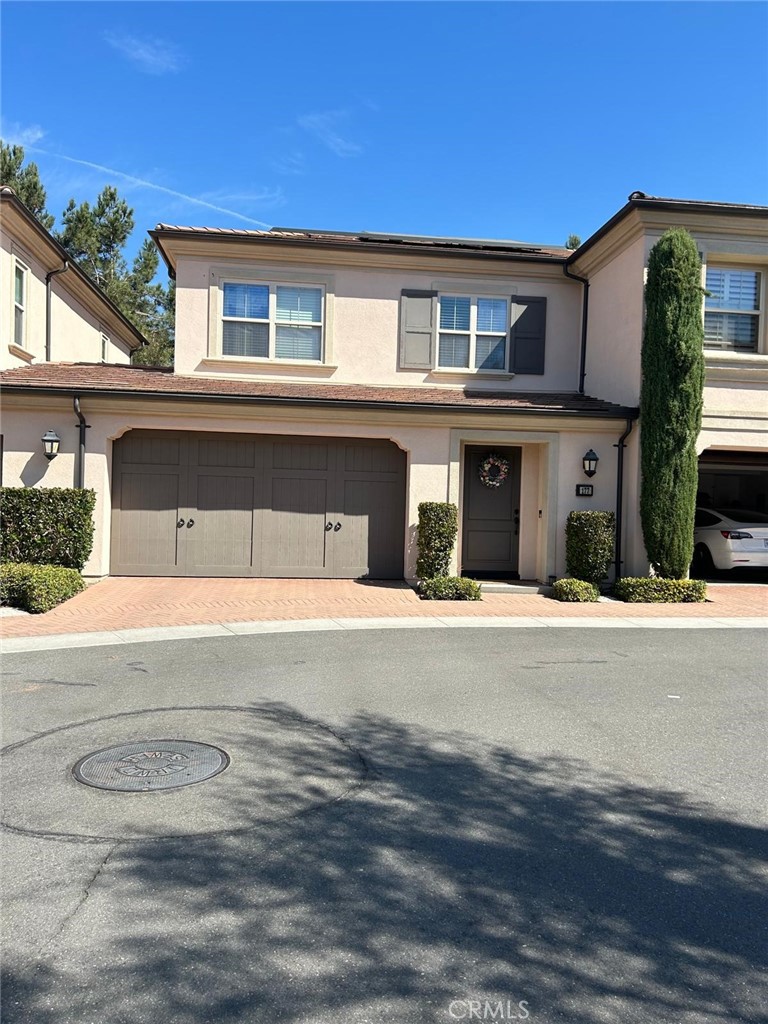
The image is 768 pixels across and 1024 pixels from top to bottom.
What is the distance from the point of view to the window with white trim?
15.2 metres

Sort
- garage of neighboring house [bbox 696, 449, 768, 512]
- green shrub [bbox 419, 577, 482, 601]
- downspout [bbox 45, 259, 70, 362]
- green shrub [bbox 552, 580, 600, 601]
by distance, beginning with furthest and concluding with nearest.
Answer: garage of neighboring house [bbox 696, 449, 768, 512] < downspout [bbox 45, 259, 70, 362] < green shrub [bbox 552, 580, 600, 601] < green shrub [bbox 419, 577, 482, 601]

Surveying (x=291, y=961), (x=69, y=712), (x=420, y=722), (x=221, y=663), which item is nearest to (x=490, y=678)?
(x=420, y=722)

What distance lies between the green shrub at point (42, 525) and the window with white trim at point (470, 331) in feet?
24.9

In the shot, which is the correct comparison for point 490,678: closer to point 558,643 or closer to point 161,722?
point 558,643

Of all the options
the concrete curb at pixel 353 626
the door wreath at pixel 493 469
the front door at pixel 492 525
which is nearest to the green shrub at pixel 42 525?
the concrete curb at pixel 353 626

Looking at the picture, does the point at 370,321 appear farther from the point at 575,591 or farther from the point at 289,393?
the point at 575,591

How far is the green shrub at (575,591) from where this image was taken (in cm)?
1247

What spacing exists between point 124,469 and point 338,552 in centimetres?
419

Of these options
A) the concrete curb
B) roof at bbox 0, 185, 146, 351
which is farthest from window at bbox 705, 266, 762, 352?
roof at bbox 0, 185, 146, 351

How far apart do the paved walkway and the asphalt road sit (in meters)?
2.72

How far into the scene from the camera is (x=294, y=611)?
1079 centimetres

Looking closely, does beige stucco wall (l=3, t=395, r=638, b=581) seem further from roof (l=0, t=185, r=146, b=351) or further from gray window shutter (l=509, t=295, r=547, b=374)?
roof (l=0, t=185, r=146, b=351)

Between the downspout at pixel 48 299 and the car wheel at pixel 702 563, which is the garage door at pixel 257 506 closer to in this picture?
the downspout at pixel 48 299

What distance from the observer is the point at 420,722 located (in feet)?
18.8
